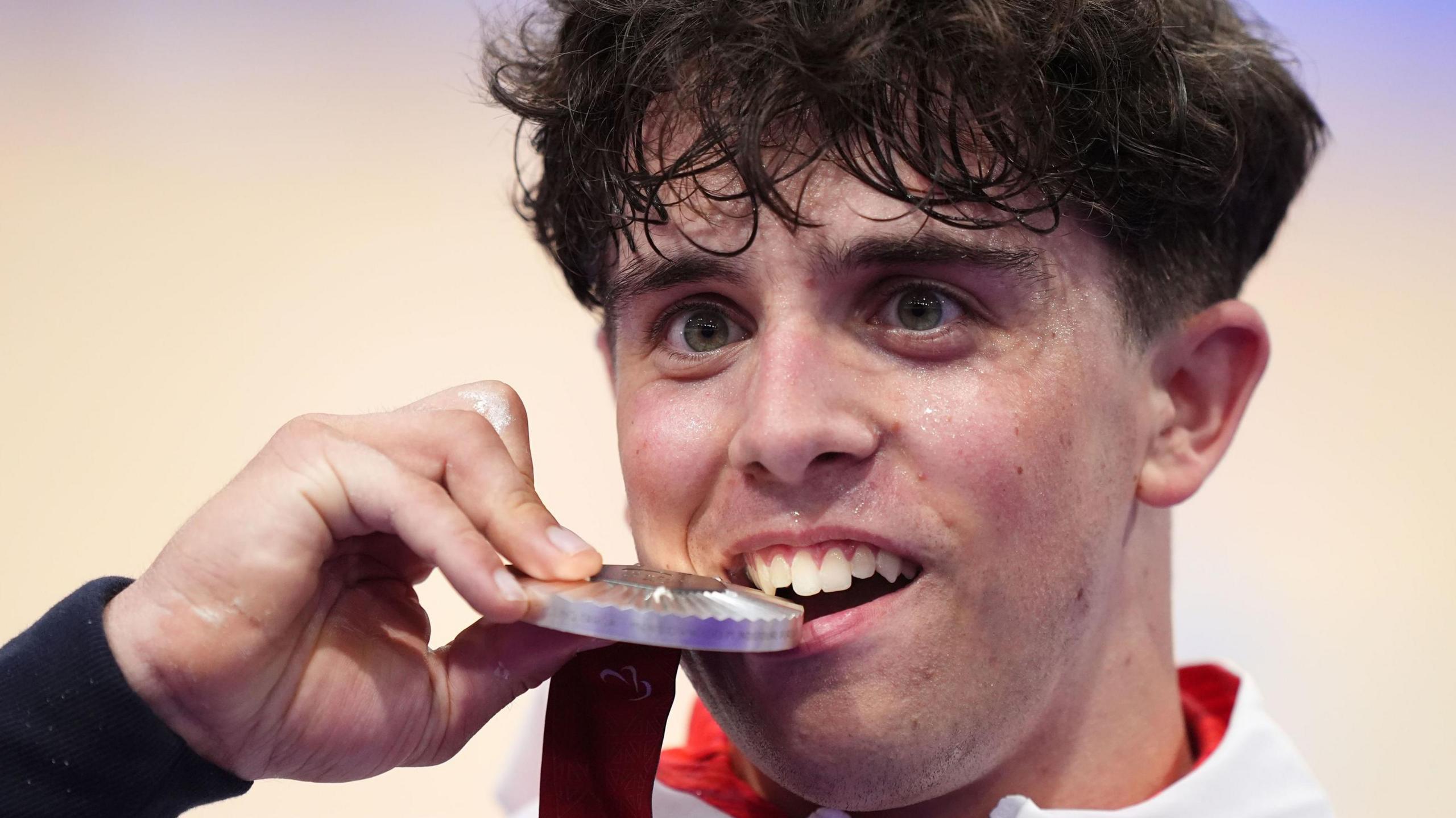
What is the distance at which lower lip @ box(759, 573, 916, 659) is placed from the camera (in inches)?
48.1

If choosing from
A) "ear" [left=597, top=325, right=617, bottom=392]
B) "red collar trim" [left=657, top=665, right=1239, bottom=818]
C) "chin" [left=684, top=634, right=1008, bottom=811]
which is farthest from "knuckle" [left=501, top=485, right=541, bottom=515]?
"red collar trim" [left=657, top=665, right=1239, bottom=818]

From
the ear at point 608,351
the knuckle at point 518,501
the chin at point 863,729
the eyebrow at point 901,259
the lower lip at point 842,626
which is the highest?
the ear at point 608,351

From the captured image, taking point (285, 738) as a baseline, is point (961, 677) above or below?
above

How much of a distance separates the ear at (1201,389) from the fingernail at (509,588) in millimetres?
678

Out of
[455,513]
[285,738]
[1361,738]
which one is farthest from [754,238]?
[1361,738]

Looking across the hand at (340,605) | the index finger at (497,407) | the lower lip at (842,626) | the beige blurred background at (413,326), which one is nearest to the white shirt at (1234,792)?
the lower lip at (842,626)

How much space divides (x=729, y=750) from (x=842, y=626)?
508mm

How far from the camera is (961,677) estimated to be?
124 centimetres

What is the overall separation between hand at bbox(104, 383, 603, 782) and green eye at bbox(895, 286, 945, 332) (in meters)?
0.38

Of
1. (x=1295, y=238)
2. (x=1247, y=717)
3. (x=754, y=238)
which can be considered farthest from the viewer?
(x=1295, y=238)

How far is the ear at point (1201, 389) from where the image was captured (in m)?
1.43

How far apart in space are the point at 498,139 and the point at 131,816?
75.0 inches

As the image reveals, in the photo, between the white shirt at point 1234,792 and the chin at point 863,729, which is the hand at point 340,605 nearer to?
the chin at point 863,729

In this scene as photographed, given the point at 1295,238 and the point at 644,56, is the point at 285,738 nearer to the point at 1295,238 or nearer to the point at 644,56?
the point at 644,56
